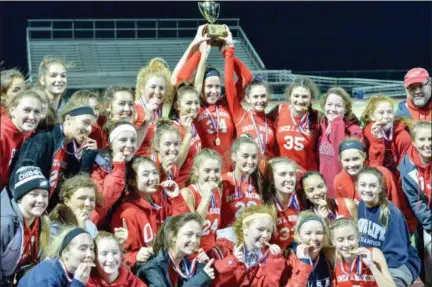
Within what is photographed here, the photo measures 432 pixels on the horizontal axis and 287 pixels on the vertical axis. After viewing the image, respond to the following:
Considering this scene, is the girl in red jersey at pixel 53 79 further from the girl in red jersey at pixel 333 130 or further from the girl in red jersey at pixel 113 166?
the girl in red jersey at pixel 333 130

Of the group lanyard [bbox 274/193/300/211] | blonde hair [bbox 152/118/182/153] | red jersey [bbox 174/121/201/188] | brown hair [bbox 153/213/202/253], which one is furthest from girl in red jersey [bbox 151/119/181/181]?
lanyard [bbox 274/193/300/211]

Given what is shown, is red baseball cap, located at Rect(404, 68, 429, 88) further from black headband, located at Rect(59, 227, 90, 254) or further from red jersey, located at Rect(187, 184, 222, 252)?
black headband, located at Rect(59, 227, 90, 254)

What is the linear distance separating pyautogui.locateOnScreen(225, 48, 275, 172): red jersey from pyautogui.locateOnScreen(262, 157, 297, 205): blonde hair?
362 millimetres

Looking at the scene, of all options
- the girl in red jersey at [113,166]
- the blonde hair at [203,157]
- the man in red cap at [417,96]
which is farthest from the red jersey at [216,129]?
the man in red cap at [417,96]

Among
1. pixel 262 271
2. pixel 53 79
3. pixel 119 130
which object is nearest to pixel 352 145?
pixel 262 271

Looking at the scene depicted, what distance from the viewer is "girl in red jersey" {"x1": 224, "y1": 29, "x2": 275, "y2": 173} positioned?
608 cm

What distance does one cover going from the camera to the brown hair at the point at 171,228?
4.97m

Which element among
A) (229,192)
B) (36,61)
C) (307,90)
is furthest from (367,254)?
(36,61)

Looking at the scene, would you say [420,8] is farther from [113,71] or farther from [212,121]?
[212,121]

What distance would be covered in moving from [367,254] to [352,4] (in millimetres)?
10722

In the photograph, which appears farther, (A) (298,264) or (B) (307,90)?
(B) (307,90)

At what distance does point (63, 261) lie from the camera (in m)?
4.70

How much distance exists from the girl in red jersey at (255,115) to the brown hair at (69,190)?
51.1 inches

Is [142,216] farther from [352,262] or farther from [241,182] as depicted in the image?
[352,262]
